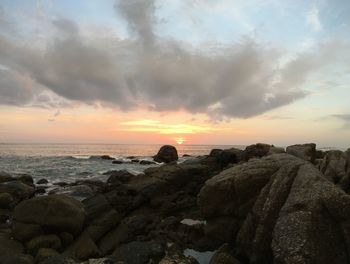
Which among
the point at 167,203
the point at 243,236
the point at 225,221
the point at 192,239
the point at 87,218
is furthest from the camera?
the point at 167,203

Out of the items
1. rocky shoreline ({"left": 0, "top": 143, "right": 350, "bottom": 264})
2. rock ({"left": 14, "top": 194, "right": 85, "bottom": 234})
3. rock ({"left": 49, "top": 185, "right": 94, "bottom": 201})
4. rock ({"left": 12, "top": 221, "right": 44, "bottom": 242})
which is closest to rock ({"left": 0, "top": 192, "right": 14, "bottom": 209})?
rocky shoreline ({"left": 0, "top": 143, "right": 350, "bottom": 264})

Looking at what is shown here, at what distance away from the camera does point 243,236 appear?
11523mm

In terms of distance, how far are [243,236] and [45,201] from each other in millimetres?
8393

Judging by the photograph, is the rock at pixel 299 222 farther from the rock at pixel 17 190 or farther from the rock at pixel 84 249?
the rock at pixel 17 190

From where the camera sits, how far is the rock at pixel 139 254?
11180mm

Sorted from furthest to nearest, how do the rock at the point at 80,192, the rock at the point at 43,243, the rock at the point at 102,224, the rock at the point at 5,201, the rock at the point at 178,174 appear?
1. the rock at the point at 80,192
2. the rock at the point at 178,174
3. the rock at the point at 5,201
4. the rock at the point at 102,224
5. the rock at the point at 43,243

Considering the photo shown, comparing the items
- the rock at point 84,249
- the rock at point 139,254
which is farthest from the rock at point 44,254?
the rock at point 139,254

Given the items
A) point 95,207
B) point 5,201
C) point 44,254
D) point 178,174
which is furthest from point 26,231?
point 178,174

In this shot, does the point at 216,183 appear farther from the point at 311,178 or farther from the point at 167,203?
the point at 167,203

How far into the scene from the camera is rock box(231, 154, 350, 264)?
8.48m

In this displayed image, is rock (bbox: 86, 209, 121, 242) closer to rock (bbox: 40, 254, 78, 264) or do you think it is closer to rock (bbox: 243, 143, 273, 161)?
rock (bbox: 40, 254, 78, 264)

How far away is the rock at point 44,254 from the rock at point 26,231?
151 cm

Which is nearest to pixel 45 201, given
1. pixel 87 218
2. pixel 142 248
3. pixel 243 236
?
pixel 87 218

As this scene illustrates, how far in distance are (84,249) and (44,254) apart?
5.69ft
